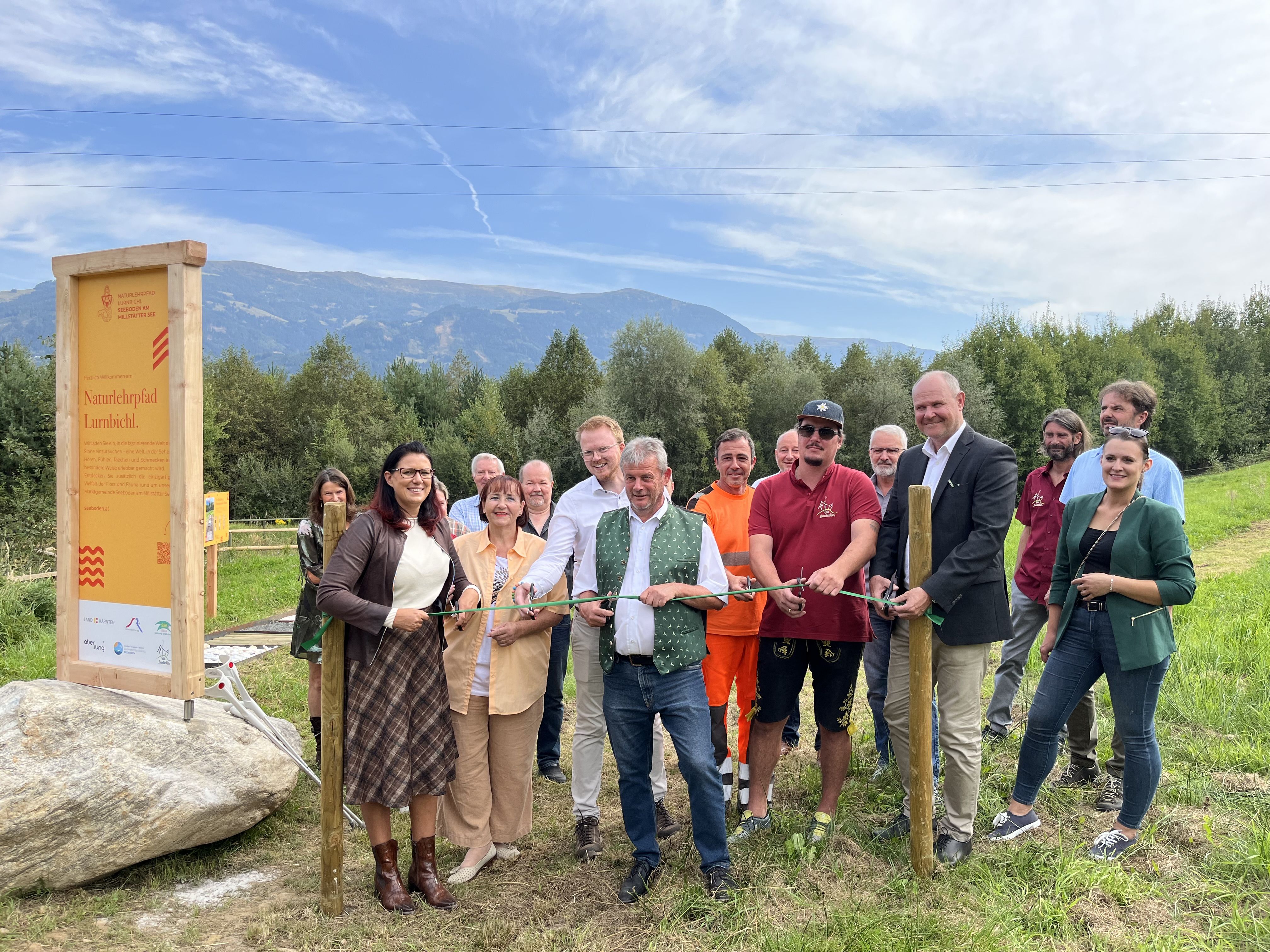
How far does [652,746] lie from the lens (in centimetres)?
403

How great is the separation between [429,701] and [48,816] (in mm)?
1861

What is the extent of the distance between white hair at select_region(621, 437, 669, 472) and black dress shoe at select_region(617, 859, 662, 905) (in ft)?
6.46

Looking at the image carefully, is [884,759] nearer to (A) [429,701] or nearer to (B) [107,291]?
(A) [429,701]

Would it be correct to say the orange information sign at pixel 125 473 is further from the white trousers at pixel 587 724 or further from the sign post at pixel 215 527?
the sign post at pixel 215 527

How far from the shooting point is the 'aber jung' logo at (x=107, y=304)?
489cm

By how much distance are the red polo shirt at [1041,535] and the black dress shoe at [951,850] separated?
6.31 feet

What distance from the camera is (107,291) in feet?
16.1

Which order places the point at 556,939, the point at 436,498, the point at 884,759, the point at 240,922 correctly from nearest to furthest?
the point at 556,939 → the point at 240,922 → the point at 436,498 → the point at 884,759

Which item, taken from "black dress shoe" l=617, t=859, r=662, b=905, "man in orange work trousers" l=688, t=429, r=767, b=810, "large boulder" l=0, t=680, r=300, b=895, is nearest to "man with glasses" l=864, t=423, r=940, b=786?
"man in orange work trousers" l=688, t=429, r=767, b=810

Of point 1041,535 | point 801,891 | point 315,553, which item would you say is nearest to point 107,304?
point 315,553

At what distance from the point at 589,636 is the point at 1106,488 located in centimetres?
312

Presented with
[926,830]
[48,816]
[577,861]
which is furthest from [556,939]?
[48,816]

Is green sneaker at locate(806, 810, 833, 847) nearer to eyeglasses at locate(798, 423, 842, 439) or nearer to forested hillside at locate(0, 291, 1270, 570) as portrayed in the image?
eyeglasses at locate(798, 423, 842, 439)

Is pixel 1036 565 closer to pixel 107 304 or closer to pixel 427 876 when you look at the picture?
pixel 427 876
